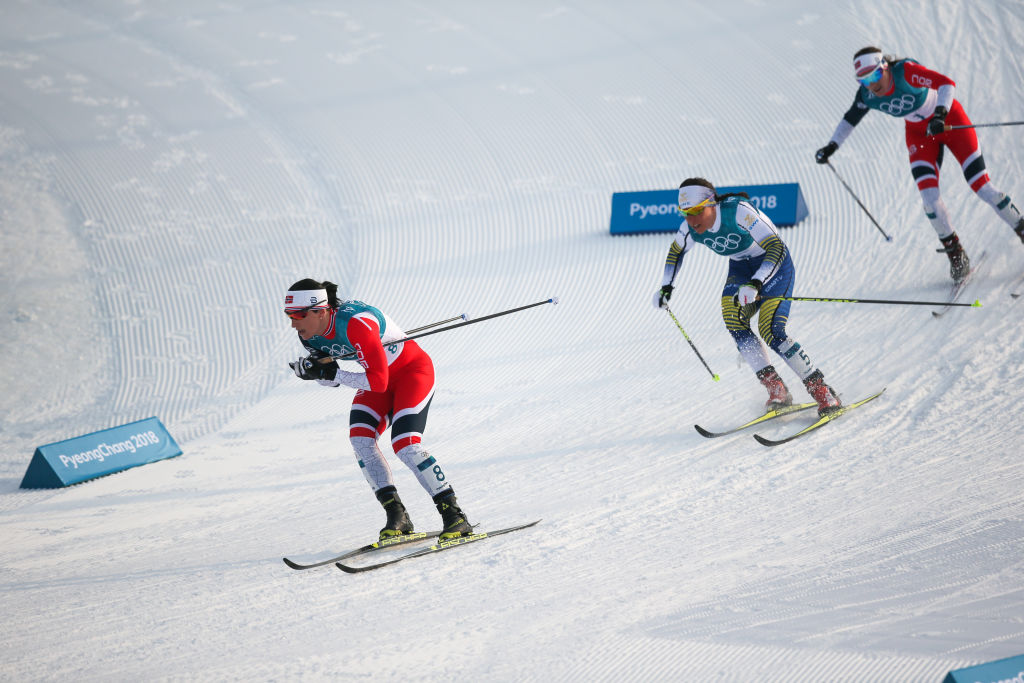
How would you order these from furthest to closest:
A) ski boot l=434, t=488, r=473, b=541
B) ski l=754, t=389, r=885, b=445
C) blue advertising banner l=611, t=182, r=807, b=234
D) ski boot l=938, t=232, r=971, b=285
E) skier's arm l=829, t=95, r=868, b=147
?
blue advertising banner l=611, t=182, r=807, b=234 → ski boot l=938, t=232, r=971, b=285 → skier's arm l=829, t=95, r=868, b=147 → ski l=754, t=389, r=885, b=445 → ski boot l=434, t=488, r=473, b=541

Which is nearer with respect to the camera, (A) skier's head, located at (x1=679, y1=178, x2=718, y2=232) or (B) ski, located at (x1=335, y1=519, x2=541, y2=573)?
(B) ski, located at (x1=335, y1=519, x2=541, y2=573)

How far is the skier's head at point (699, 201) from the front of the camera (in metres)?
4.67

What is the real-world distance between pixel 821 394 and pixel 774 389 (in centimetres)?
27

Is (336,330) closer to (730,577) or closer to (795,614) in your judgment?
(730,577)

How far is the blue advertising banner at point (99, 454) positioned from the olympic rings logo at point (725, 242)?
3655mm

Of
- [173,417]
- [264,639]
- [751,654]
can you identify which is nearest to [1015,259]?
[751,654]

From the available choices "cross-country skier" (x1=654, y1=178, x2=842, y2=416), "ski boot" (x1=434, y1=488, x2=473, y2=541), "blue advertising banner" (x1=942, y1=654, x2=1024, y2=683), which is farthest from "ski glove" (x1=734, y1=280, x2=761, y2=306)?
"blue advertising banner" (x1=942, y1=654, x2=1024, y2=683)

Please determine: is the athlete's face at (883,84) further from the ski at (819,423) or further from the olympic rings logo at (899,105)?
the ski at (819,423)

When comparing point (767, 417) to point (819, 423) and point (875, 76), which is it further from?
point (875, 76)

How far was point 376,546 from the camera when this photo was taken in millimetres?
3936

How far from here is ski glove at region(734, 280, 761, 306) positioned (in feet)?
14.9

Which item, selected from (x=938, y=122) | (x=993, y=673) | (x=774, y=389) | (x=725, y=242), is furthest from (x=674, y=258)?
(x=993, y=673)

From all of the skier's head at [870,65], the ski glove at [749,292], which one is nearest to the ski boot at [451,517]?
the ski glove at [749,292]

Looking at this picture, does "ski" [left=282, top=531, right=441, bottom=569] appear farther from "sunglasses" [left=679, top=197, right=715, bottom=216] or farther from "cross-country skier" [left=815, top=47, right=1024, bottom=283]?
"cross-country skier" [left=815, top=47, right=1024, bottom=283]
